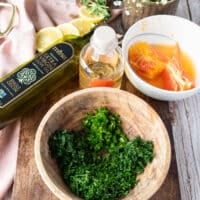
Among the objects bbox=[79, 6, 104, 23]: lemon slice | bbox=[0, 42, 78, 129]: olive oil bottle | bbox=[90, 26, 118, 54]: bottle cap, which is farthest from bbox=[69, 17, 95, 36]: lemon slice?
bbox=[90, 26, 118, 54]: bottle cap

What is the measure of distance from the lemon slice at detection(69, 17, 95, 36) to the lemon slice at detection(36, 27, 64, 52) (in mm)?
59

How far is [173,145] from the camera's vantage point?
1089 millimetres

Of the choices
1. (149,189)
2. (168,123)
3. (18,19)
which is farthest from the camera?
(18,19)

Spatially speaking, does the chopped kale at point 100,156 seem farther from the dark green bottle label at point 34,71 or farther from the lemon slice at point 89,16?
the lemon slice at point 89,16

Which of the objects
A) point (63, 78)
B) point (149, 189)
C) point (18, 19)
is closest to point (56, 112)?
point (63, 78)

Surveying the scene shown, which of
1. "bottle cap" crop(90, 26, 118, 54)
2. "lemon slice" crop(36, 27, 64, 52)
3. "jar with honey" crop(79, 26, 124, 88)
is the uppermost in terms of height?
"bottle cap" crop(90, 26, 118, 54)

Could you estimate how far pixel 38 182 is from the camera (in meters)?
0.97

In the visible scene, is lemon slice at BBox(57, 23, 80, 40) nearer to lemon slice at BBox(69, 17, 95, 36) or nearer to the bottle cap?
lemon slice at BBox(69, 17, 95, 36)

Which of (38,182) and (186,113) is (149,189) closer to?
(38,182)

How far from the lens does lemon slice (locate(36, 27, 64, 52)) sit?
116 centimetres

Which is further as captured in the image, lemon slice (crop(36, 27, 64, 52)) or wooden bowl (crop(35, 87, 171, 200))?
lemon slice (crop(36, 27, 64, 52))

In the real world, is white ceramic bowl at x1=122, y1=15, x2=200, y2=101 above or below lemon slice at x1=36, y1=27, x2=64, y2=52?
below

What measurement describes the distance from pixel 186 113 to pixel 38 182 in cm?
50

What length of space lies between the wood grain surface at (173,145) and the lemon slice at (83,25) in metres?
0.09
